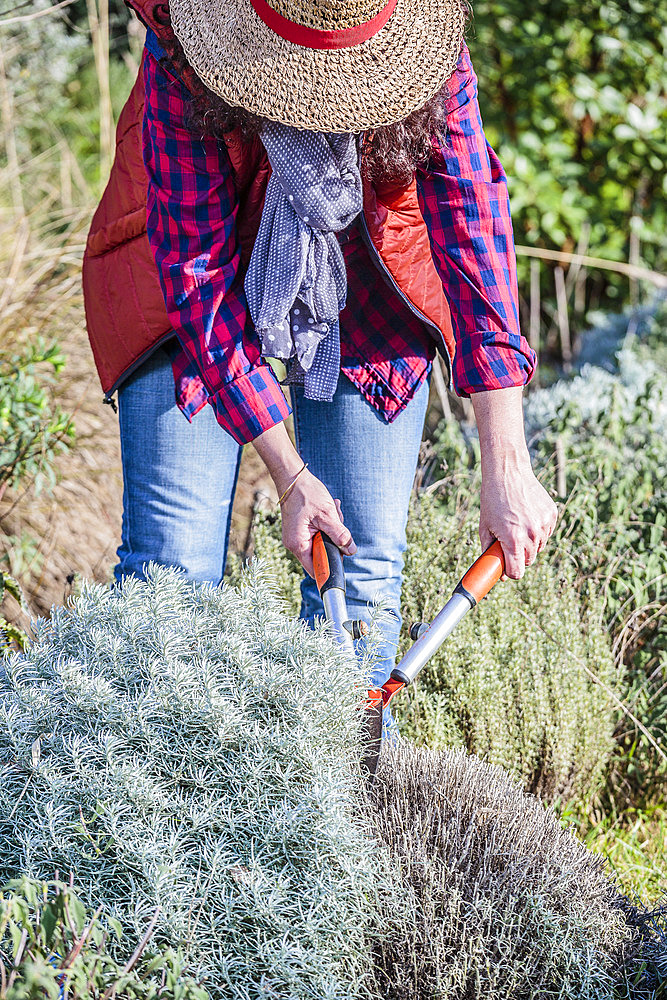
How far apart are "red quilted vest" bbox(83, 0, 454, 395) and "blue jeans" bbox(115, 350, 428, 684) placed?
9 cm

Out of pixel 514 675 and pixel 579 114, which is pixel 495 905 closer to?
pixel 514 675

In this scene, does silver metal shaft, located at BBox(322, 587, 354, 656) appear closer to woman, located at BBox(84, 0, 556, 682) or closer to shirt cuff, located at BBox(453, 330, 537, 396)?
woman, located at BBox(84, 0, 556, 682)

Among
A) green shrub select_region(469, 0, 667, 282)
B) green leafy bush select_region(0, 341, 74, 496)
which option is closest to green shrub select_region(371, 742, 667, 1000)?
green leafy bush select_region(0, 341, 74, 496)

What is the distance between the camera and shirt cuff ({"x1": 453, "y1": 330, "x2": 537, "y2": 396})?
173 centimetres

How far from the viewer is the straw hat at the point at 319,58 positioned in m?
1.52

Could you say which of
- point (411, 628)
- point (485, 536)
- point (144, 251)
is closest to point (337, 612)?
point (411, 628)

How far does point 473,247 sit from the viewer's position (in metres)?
1.77

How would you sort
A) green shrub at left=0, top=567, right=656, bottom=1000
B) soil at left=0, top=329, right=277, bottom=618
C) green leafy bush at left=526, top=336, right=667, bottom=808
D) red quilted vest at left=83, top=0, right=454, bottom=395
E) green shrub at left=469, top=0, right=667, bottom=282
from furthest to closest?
green shrub at left=469, top=0, right=667, bottom=282 → soil at left=0, top=329, right=277, bottom=618 → green leafy bush at left=526, top=336, right=667, bottom=808 → red quilted vest at left=83, top=0, right=454, bottom=395 → green shrub at left=0, top=567, right=656, bottom=1000

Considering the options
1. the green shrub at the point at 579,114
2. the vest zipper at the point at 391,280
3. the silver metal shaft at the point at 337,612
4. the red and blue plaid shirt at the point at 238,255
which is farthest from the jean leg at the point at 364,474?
the green shrub at the point at 579,114

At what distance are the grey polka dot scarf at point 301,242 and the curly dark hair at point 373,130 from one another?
0.04 meters

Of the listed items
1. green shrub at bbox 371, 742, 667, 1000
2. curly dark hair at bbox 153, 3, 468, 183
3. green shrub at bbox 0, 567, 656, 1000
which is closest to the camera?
green shrub at bbox 0, 567, 656, 1000

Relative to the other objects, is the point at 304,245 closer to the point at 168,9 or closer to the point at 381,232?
the point at 381,232

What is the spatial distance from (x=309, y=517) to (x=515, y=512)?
38cm

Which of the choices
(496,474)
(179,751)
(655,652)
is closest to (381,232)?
(496,474)
